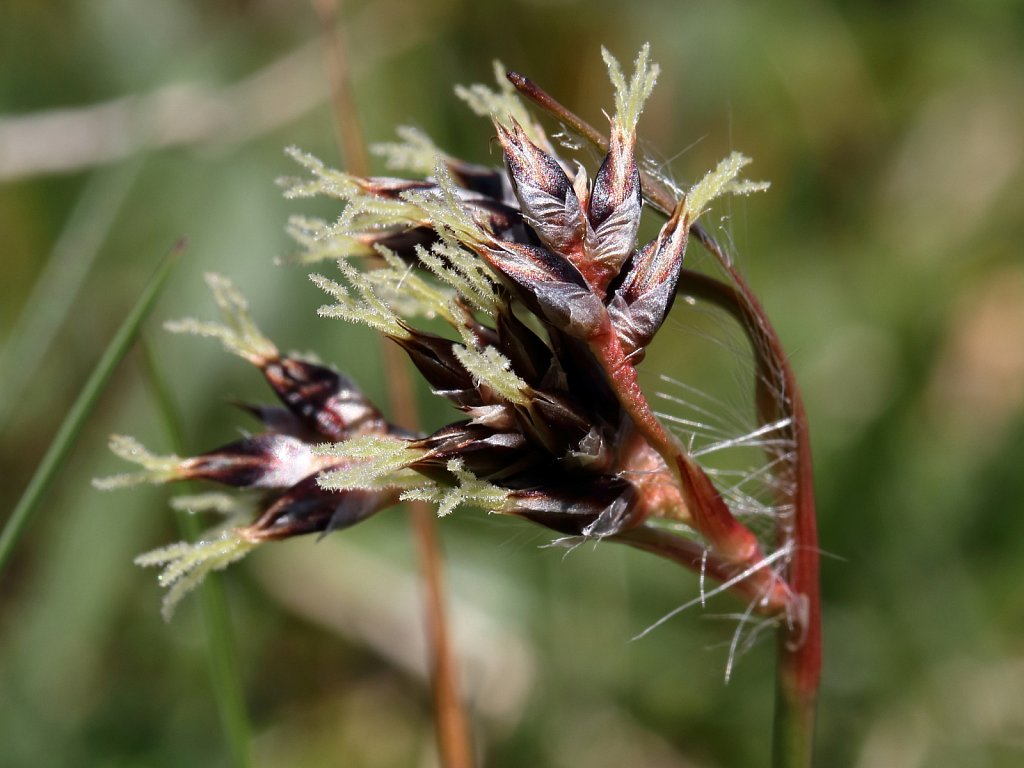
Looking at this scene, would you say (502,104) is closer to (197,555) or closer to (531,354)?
(531,354)

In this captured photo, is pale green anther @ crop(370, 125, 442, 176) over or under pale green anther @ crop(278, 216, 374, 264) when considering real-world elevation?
over

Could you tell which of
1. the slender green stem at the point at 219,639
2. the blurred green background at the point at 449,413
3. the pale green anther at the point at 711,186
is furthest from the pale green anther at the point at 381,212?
the blurred green background at the point at 449,413

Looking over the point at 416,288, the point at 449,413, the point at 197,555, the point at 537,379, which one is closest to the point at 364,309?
the point at 416,288

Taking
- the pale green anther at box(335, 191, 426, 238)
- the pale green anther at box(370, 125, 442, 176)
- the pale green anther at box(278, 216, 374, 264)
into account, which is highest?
the pale green anther at box(370, 125, 442, 176)

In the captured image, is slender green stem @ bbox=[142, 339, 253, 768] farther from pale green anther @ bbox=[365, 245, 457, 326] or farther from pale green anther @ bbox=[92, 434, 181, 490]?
pale green anther @ bbox=[365, 245, 457, 326]

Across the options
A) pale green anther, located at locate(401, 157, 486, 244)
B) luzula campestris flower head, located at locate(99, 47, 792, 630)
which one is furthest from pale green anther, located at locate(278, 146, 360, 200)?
pale green anther, located at locate(401, 157, 486, 244)

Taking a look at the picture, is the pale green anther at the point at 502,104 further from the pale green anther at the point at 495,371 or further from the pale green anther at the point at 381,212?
the pale green anther at the point at 495,371

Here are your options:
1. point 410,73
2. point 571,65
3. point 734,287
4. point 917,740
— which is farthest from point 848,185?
point 734,287
